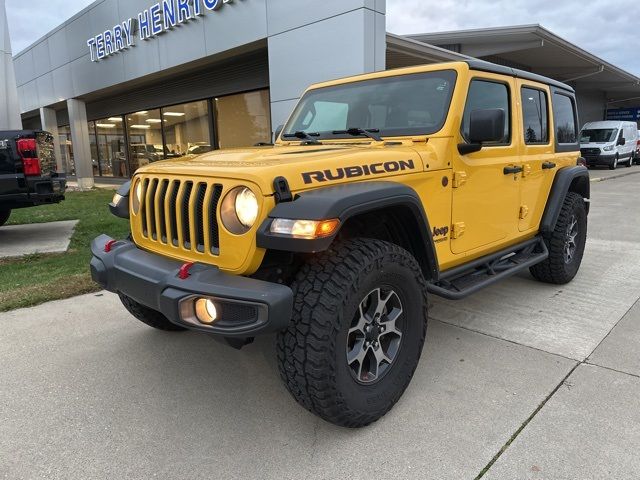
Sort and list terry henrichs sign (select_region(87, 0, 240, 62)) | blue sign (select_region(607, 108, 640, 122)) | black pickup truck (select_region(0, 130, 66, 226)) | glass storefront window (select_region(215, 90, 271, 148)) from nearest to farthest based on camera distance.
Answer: black pickup truck (select_region(0, 130, 66, 226)) → terry henrichs sign (select_region(87, 0, 240, 62)) → glass storefront window (select_region(215, 90, 271, 148)) → blue sign (select_region(607, 108, 640, 122))

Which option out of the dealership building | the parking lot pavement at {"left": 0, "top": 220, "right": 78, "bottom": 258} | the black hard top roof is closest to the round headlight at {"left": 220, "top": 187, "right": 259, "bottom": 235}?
the black hard top roof

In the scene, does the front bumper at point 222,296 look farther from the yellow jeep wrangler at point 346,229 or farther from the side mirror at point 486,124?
the side mirror at point 486,124

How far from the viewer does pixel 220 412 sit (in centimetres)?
262

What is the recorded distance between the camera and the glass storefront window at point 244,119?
41.8ft

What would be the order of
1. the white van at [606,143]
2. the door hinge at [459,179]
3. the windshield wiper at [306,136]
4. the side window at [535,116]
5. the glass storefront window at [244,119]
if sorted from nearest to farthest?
the door hinge at [459,179], the windshield wiper at [306,136], the side window at [535,116], the glass storefront window at [244,119], the white van at [606,143]

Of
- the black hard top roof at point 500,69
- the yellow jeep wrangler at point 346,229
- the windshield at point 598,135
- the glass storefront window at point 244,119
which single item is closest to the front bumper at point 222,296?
the yellow jeep wrangler at point 346,229

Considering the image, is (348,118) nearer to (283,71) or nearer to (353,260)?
(353,260)

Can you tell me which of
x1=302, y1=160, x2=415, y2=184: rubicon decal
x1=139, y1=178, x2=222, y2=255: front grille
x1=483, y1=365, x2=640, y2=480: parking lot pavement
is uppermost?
x1=302, y1=160, x2=415, y2=184: rubicon decal

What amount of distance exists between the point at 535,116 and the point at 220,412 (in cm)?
341

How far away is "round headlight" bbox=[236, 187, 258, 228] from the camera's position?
219cm

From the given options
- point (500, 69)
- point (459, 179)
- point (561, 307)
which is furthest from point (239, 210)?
point (561, 307)

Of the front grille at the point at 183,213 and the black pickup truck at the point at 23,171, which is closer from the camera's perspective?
the front grille at the point at 183,213

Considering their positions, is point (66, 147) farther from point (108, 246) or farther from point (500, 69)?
point (500, 69)

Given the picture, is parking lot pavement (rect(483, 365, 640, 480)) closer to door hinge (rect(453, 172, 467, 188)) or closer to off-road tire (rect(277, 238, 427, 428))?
off-road tire (rect(277, 238, 427, 428))
